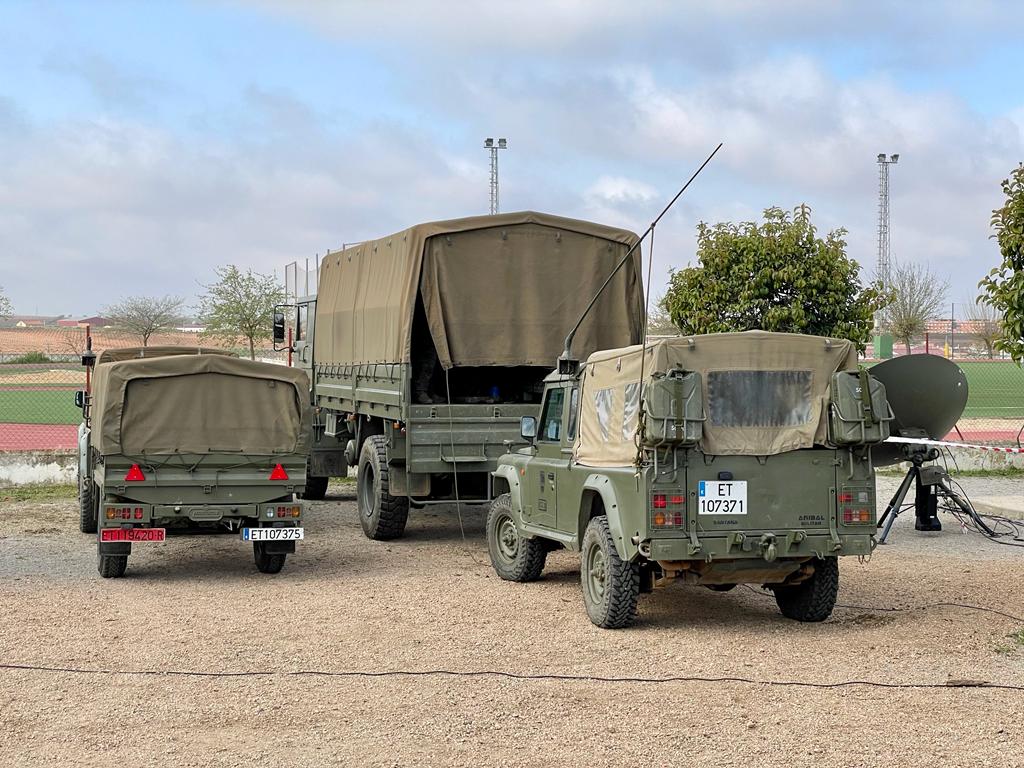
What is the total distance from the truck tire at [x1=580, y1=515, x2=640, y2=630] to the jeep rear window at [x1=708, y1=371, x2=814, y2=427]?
Answer: 1226 mm

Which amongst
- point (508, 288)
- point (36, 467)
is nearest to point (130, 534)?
point (508, 288)

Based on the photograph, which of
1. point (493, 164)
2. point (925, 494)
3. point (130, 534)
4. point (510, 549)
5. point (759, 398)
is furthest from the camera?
point (493, 164)

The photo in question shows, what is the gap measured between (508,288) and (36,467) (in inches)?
388

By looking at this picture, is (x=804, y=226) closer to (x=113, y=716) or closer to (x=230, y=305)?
(x=113, y=716)

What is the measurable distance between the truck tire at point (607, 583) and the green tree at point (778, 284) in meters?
9.53

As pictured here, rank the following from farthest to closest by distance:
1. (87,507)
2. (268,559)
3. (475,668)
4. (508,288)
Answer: (87,507)
(508,288)
(268,559)
(475,668)

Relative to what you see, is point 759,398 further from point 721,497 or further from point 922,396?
point 922,396

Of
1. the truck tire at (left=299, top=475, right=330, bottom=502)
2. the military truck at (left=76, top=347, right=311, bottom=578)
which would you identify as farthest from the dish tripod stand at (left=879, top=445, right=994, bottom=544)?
the truck tire at (left=299, top=475, right=330, bottom=502)

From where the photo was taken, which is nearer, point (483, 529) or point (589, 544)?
point (589, 544)

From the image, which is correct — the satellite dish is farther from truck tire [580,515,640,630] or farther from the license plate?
the license plate

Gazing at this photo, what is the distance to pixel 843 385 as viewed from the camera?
9.53m

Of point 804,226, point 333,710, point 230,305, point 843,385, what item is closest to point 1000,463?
point 804,226

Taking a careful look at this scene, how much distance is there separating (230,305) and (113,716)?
37499 millimetres

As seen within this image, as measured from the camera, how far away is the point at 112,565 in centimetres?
1220
